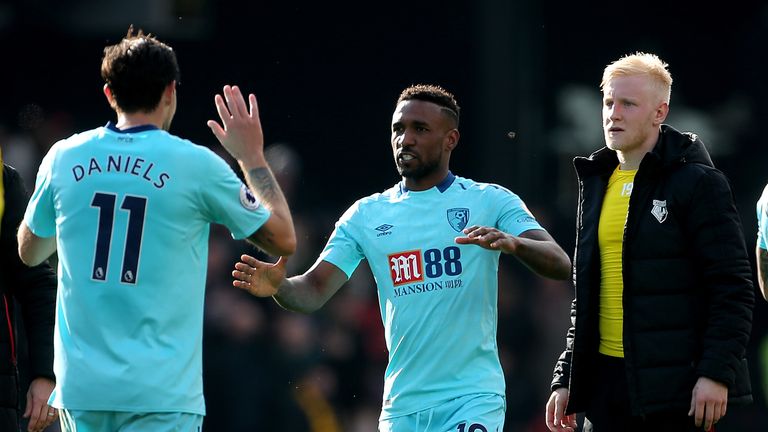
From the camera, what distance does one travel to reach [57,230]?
4559 mm

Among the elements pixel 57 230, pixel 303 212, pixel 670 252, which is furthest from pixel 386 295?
pixel 303 212

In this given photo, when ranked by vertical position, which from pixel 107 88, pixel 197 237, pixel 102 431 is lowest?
pixel 102 431

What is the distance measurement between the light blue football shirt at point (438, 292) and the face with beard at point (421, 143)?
0.08 m

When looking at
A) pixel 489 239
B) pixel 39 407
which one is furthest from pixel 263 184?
pixel 39 407

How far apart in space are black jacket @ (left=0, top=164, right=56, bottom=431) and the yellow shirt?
2122 mm

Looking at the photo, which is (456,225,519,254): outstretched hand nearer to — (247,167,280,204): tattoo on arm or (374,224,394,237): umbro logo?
(374,224,394,237): umbro logo

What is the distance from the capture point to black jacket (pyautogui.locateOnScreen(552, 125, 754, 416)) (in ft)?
16.4

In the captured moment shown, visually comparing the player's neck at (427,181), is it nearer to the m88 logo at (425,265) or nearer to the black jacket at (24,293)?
the m88 logo at (425,265)

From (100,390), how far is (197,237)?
0.57m

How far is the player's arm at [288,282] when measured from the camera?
5246 mm

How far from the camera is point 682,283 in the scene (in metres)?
5.11

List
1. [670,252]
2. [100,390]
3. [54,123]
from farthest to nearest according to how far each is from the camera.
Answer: [54,123], [670,252], [100,390]

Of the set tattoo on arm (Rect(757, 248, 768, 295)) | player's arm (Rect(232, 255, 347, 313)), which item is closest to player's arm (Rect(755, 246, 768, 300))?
tattoo on arm (Rect(757, 248, 768, 295))

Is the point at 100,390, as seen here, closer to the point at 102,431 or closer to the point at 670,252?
the point at 102,431
